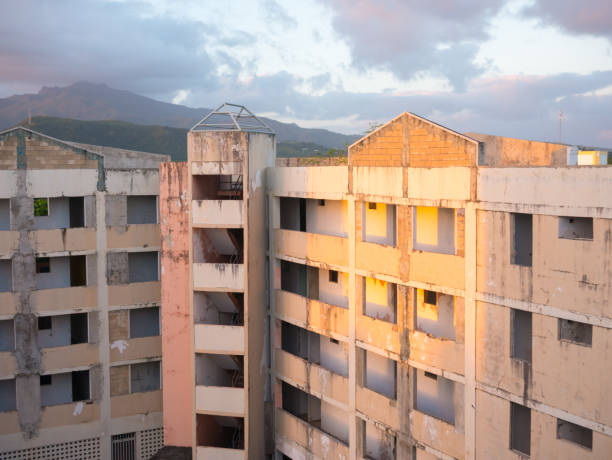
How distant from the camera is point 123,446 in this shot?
31.5 meters

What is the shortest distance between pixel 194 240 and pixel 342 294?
6068mm

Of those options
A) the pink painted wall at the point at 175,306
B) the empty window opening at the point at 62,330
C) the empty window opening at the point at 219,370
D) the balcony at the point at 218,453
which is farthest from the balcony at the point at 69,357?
the balcony at the point at 218,453

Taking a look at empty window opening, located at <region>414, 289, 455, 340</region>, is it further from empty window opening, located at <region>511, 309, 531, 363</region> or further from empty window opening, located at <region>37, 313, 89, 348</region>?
empty window opening, located at <region>37, 313, 89, 348</region>

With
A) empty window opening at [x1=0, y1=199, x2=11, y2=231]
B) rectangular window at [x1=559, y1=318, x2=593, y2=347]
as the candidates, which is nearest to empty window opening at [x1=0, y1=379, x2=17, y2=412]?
empty window opening at [x1=0, y1=199, x2=11, y2=231]

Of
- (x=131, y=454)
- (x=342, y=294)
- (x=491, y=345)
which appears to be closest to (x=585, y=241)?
(x=491, y=345)

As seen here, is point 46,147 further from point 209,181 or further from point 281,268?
point 281,268

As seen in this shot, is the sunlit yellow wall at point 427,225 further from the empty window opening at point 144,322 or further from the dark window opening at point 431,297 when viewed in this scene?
the empty window opening at point 144,322

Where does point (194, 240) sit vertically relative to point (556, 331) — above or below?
above

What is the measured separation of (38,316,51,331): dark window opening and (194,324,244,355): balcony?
8699 millimetres

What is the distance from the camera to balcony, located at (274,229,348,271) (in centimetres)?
2344

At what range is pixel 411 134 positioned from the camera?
21422mm

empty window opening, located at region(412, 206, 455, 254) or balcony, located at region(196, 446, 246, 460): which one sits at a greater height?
empty window opening, located at region(412, 206, 455, 254)

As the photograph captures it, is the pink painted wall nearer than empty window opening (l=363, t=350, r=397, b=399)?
No

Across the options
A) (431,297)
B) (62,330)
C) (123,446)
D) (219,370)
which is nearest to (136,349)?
(62,330)
